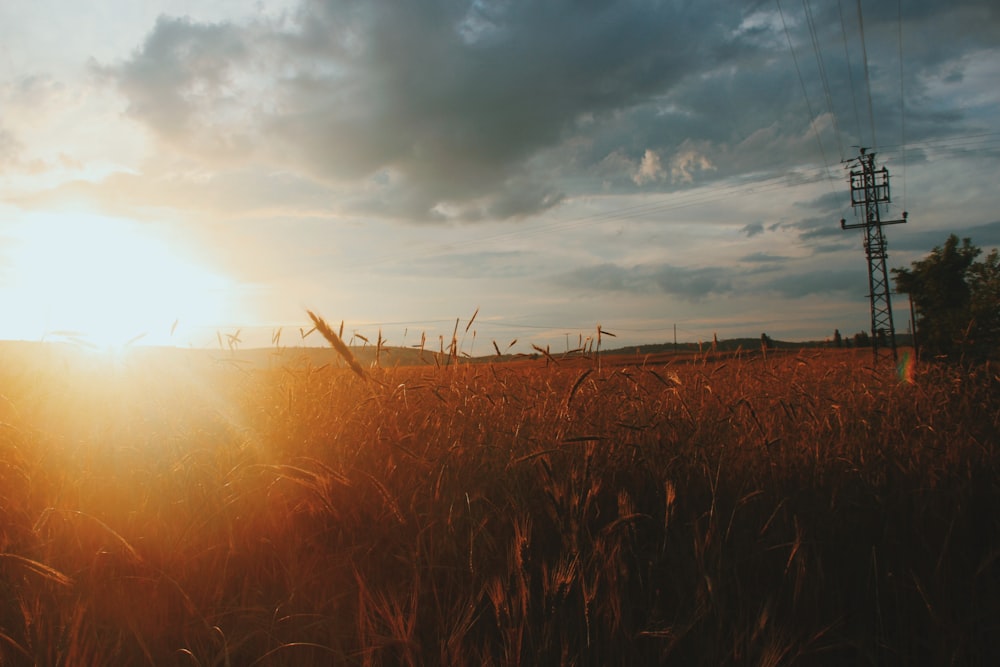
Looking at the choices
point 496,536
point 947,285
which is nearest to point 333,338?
point 496,536

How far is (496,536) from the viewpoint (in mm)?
1896

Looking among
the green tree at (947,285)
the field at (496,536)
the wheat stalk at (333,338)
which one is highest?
A: the green tree at (947,285)

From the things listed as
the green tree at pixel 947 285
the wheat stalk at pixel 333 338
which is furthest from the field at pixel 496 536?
the green tree at pixel 947 285

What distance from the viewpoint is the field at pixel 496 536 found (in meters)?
1.39

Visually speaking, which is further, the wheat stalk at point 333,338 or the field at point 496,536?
the wheat stalk at point 333,338

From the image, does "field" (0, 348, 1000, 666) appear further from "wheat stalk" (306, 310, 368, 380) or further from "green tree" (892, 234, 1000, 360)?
"green tree" (892, 234, 1000, 360)

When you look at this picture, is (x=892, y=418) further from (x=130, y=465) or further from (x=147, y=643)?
(x=130, y=465)

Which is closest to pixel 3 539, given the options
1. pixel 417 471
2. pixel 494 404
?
pixel 417 471

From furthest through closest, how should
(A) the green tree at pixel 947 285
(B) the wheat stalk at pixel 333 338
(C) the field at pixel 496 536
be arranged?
(A) the green tree at pixel 947 285
(B) the wheat stalk at pixel 333 338
(C) the field at pixel 496 536

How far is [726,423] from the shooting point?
11.4 feet

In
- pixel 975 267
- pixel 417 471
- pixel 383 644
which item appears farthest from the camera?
pixel 975 267

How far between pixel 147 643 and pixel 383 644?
654 mm

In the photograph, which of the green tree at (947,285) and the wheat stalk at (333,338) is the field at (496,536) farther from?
the green tree at (947,285)

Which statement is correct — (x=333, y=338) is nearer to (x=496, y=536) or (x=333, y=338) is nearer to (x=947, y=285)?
(x=496, y=536)
